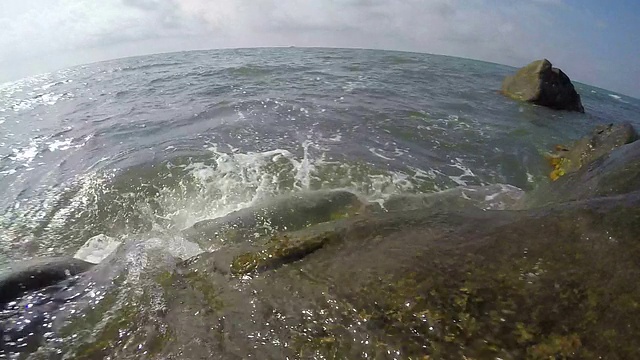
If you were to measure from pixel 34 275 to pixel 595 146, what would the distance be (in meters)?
13.5

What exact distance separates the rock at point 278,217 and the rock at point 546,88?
18078 mm

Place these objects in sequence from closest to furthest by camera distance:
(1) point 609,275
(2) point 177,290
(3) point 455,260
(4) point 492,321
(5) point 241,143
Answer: (4) point 492,321, (1) point 609,275, (3) point 455,260, (2) point 177,290, (5) point 241,143

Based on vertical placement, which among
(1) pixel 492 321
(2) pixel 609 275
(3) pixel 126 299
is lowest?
(3) pixel 126 299

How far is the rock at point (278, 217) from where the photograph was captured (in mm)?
7535

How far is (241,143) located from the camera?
1368cm

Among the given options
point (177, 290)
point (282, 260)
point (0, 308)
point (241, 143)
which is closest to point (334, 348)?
point (282, 260)

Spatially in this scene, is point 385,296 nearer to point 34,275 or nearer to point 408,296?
point 408,296

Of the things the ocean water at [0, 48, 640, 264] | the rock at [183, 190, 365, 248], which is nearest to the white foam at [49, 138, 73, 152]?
the ocean water at [0, 48, 640, 264]

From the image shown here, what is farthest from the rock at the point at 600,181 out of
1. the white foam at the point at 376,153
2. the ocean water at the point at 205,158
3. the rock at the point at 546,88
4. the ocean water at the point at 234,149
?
the rock at the point at 546,88

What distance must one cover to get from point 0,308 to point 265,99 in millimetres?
16328

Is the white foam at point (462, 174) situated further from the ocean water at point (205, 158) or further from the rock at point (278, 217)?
the rock at point (278, 217)

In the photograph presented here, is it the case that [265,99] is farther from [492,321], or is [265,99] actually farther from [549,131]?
[492,321]

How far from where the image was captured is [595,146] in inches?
457

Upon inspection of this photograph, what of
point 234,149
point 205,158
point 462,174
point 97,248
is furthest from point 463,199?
point 97,248
